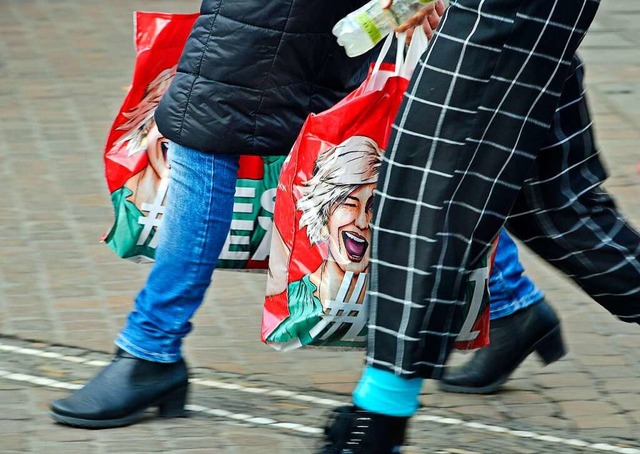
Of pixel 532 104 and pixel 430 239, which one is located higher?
pixel 532 104

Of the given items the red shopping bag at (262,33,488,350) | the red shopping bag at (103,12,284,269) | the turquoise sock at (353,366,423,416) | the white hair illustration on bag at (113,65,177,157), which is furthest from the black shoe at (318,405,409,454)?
the white hair illustration on bag at (113,65,177,157)

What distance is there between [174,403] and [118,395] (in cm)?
17

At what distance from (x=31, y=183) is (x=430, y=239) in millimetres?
2841

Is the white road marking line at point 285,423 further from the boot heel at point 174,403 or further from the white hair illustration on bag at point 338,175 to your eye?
the white hair illustration on bag at point 338,175

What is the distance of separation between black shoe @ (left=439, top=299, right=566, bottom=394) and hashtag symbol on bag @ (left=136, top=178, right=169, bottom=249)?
0.96 metres

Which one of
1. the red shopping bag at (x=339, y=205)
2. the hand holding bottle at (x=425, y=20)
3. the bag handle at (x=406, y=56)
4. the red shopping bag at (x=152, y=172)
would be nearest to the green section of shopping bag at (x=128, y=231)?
the red shopping bag at (x=152, y=172)

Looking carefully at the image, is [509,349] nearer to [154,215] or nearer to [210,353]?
[210,353]

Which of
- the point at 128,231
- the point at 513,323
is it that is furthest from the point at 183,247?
the point at 513,323

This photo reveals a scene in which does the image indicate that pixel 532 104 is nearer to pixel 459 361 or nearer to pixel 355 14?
pixel 355 14

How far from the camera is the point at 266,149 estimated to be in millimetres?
3084

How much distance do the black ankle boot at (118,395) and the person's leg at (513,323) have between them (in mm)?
911

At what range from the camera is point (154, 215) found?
10.8ft

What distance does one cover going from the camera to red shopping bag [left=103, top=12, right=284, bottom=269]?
3266 mm

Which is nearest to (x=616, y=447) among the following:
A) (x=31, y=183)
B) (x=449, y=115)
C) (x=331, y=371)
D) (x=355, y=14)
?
(x=331, y=371)
